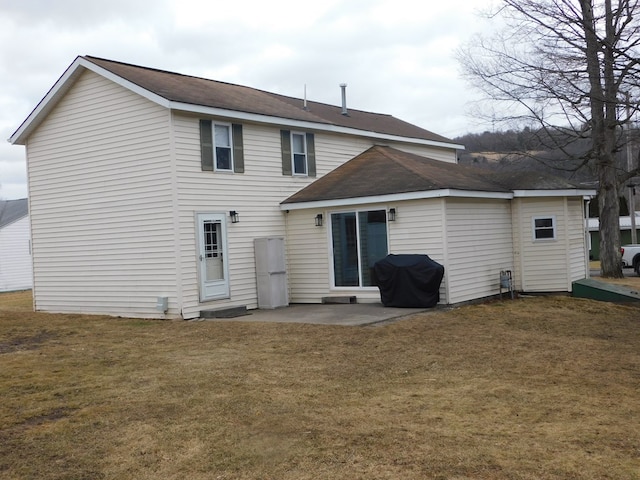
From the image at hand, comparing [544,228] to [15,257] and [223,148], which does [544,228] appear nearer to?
[223,148]

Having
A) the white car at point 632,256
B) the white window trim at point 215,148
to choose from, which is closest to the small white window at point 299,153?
the white window trim at point 215,148

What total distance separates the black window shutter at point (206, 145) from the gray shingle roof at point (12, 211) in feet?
67.4

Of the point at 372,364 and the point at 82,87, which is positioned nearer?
the point at 372,364

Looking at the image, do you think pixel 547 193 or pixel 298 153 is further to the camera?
pixel 298 153

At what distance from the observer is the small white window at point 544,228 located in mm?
15898

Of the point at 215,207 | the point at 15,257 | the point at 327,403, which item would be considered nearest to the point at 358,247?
the point at 215,207

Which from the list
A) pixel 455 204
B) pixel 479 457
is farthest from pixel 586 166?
pixel 479 457

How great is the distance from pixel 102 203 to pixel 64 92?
299cm

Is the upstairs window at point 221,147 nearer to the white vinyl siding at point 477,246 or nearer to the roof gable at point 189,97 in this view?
Result: the roof gable at point 189,97

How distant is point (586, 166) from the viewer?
23.8 meters

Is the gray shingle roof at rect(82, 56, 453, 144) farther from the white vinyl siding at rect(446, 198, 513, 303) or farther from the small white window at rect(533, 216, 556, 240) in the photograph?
the small white window at rect(533, 216, 556, 240)

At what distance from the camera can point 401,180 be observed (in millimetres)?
14539

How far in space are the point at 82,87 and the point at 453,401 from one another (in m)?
12.1

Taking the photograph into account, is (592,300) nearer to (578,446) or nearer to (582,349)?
(582,349)
